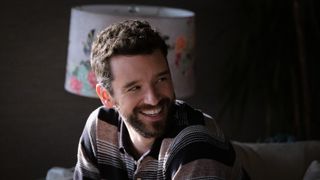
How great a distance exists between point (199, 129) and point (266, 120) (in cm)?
143

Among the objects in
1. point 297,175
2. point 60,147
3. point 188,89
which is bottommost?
point 60,147

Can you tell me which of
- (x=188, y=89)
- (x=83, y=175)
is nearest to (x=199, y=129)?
(x=83, y=175)

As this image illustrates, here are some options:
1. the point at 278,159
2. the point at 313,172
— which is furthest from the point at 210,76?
the point at 313,172

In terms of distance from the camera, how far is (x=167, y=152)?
1.38 m

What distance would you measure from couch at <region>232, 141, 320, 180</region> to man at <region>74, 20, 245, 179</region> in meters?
0.35

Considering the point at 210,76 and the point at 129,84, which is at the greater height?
the point at 129,84

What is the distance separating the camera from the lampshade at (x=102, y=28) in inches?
72.4

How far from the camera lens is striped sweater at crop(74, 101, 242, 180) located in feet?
4.28

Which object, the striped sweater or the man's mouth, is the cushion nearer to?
the striped sweater

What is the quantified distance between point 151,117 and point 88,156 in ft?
0.96

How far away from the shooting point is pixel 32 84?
2.25 metres

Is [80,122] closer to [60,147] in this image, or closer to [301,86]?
[60,147]

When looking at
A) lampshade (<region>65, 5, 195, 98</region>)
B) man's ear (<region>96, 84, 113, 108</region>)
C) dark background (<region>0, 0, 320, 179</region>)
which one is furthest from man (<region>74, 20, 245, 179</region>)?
dark background (<region>0, 0, 320, 179</region>)

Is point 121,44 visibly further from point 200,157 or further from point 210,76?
point 210,76
